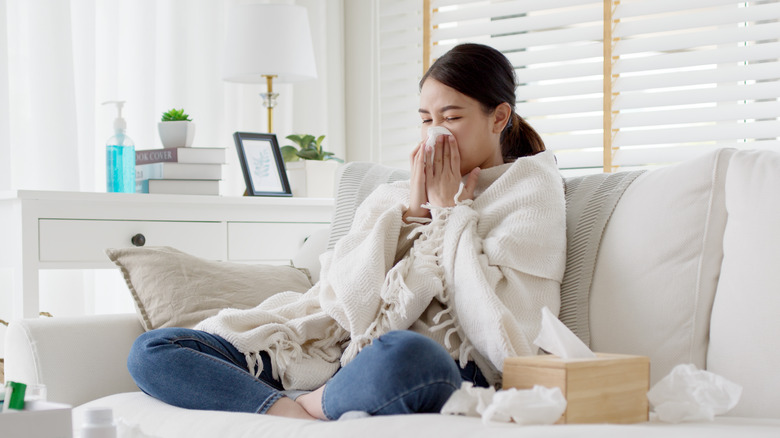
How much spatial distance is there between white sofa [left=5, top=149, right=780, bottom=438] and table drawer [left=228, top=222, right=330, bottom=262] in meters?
0.77

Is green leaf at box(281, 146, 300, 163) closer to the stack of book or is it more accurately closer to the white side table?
the white side table

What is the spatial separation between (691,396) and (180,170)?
1.59 metres

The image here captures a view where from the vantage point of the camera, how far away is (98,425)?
2.79ft

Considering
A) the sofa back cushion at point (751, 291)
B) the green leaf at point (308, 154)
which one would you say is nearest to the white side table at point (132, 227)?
the green leaf at point (308, 154)

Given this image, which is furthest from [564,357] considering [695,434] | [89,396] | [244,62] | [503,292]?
[244,62]

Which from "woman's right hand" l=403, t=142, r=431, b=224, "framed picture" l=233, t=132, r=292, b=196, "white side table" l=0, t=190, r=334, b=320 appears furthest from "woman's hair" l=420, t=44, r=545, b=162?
"framed picture" l=233, t=132, r=292, b=196

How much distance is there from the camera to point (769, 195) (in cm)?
132

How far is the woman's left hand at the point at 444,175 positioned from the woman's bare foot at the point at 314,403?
430 millimetres

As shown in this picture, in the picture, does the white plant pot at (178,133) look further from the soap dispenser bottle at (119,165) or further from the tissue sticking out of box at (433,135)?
the tissue sticking out of box at (433,135)

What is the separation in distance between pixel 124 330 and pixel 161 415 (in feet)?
1.12

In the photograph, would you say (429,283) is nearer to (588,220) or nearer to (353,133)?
(588,220)

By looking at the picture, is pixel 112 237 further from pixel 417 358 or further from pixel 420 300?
pixel 417 358

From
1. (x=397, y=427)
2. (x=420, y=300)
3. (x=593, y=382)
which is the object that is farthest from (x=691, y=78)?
(x=397, y=427)

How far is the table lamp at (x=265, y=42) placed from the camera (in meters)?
2.68
